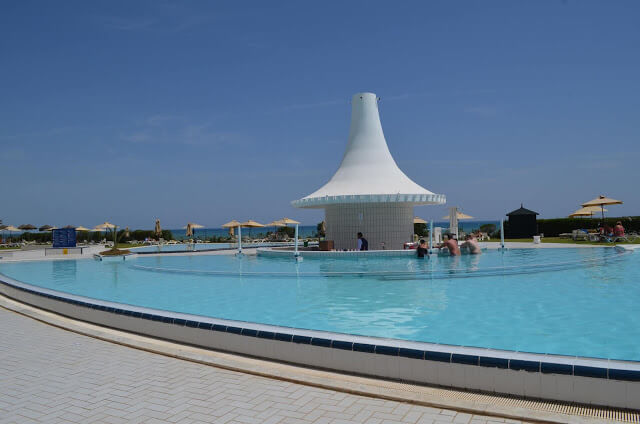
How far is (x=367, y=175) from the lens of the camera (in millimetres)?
20734

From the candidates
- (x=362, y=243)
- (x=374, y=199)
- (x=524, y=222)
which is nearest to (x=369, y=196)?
(x=374, y=199)

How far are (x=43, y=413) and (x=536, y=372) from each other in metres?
3.85

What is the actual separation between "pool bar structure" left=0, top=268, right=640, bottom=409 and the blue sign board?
72.3ft

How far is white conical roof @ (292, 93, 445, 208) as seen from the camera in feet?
63.1

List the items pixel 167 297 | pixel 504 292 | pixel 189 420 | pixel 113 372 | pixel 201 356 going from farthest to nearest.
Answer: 1. pixel 167 297
2. pixel 504 292
3. pixel 201 356
4. pixel 113 372
5. pixel 189 420

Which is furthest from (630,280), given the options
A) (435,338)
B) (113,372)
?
(113,372)

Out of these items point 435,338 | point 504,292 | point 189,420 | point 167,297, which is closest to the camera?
point 189,420

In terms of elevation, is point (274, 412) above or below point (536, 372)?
below

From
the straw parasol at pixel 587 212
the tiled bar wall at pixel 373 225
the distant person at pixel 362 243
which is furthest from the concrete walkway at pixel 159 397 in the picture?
the straw parasol at pixel 587 212

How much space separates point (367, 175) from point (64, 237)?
16703 mm

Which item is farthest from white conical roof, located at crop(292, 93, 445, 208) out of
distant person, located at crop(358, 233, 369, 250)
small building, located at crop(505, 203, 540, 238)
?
small building, located at crop(505, 203, 540, 238)

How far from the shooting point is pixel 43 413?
3.68 m

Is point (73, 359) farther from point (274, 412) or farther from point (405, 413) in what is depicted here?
point (405, 413)

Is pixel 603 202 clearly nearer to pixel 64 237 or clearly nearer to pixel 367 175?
pixel 367 175
